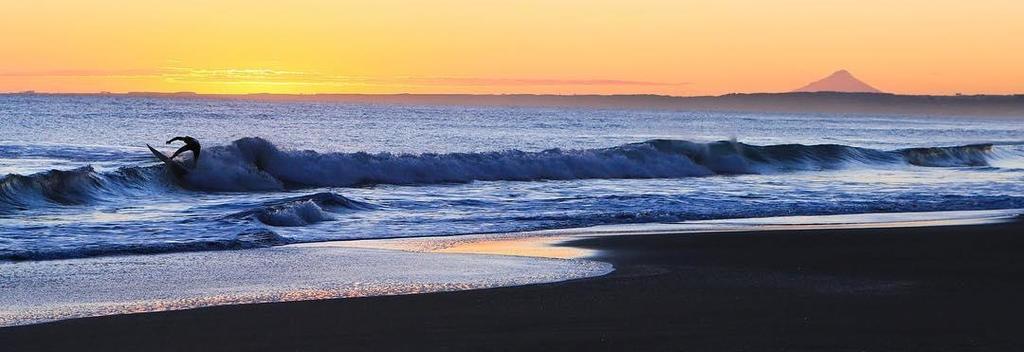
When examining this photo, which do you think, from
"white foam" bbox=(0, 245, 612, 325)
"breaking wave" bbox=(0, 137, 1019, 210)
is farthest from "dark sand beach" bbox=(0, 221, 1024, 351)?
"breaking wave" bbox=(0, 137, 1019, 210)

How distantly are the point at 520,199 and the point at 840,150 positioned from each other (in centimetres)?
2175

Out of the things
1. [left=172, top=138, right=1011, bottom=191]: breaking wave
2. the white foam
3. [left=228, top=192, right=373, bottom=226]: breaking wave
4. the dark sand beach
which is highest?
the dark sand beach

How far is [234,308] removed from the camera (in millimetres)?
8508

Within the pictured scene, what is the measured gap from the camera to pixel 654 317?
8195 millimetres

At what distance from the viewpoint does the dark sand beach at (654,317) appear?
7258 millimetres

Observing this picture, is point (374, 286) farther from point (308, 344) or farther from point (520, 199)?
point (520, 199)

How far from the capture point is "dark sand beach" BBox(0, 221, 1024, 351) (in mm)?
7258

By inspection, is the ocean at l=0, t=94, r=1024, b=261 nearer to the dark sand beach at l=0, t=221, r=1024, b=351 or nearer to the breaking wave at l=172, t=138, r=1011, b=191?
the breaking wave at l=172, t=138, r=1011, b=191

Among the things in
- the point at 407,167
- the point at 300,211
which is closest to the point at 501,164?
the point at 407,167

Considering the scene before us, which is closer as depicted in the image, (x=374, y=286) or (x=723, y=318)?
(x=723, y=318)

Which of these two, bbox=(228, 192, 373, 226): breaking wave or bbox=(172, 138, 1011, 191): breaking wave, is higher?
bbox=(228, 192, 373, 226): breaking wave

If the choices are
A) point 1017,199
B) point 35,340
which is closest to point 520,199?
point 1017,199

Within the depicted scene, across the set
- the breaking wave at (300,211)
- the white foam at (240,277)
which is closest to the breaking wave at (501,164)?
the breaking wave at (300,211)

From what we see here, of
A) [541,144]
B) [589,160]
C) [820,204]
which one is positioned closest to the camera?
[820,204]
